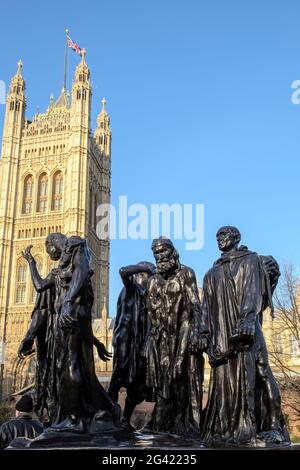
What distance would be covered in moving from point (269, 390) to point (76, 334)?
6.06ft

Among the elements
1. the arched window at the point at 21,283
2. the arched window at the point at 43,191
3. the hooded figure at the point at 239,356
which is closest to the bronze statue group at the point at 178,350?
the hooded figure at the point at 239,356

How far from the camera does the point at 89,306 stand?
5367mm

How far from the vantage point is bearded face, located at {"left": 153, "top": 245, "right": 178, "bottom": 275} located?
5719 mm

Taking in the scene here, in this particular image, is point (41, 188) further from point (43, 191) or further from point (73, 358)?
point (73, 358)

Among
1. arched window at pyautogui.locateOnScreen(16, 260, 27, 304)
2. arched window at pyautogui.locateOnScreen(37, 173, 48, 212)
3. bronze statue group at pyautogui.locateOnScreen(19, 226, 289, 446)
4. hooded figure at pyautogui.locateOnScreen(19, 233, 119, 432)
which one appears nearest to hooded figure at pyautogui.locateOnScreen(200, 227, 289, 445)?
bronze statue group at pyautogui.locateOnScreen(19, 226, 289, 446)

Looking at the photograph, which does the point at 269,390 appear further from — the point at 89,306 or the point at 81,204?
the point at 81,204

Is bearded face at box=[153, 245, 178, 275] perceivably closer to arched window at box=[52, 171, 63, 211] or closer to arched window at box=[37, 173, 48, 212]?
arched window at box=[52, 171, 63, 211]

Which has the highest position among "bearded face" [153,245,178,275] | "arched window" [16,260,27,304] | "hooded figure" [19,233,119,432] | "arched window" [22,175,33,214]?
"arched window" [22,175,33,214]

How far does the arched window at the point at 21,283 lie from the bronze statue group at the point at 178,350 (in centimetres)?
5098

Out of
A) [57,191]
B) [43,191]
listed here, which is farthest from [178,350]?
[43,191]

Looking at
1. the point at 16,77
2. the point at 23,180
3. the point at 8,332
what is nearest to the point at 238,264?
the point at 8,332

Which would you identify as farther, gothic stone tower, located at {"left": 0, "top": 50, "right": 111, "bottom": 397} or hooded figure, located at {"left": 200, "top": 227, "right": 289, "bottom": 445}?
gothic stone tower, located at {"left": 0, "top": 50, "right": 111, "bottom": 397}

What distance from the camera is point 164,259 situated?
5.72 metres

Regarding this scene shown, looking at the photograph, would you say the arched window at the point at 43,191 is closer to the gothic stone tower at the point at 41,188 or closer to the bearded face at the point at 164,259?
the gothic stone tower at the point at 41,188
